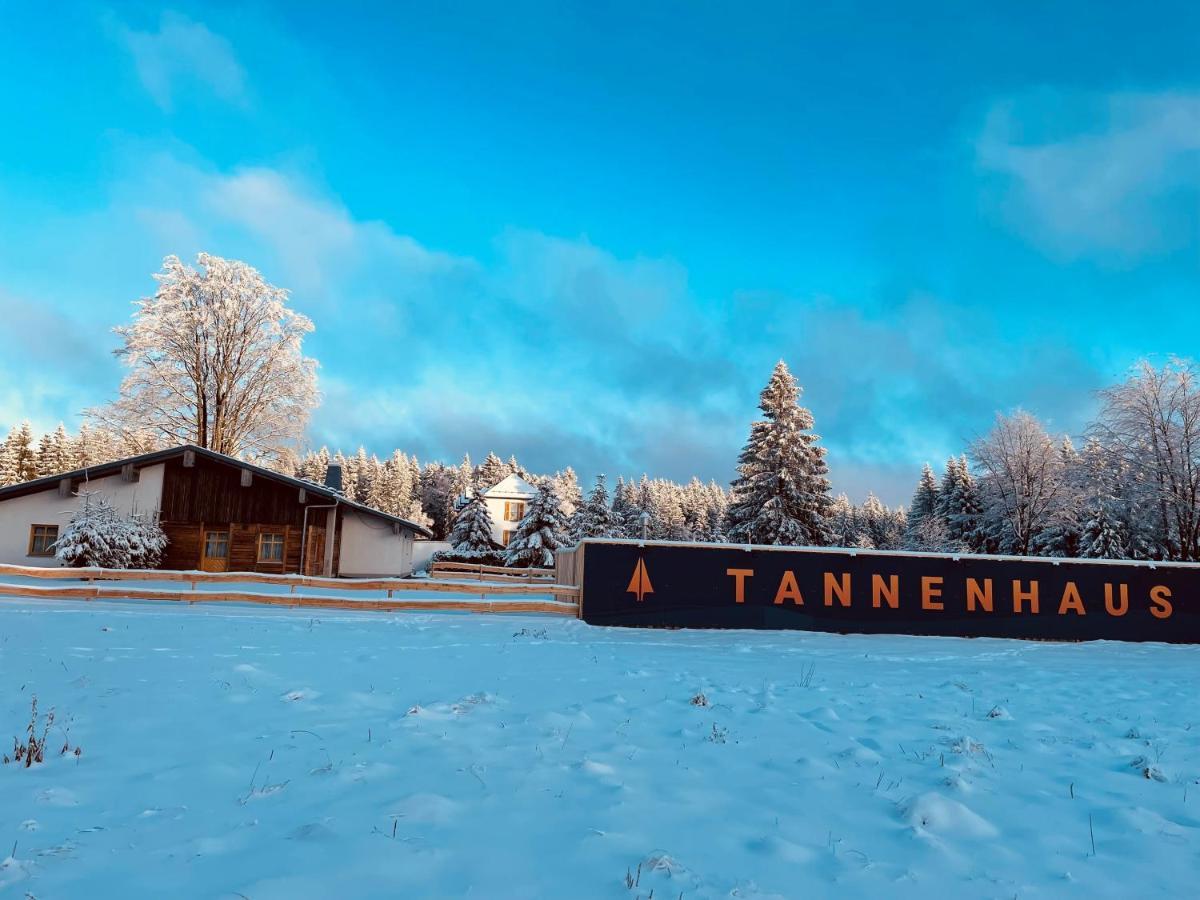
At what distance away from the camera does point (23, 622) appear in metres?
12.1

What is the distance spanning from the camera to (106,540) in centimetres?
2391

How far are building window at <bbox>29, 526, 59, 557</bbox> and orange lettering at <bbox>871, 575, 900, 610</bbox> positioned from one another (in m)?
29.7

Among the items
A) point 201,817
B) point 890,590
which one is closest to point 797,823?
point 201,817

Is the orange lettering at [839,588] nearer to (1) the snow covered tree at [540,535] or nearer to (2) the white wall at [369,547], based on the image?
(2) the white wall at [369,547]

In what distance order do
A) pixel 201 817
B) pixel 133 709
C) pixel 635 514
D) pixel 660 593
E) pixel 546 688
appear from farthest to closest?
pixel 635 514
pixel 660 593
pixel 546 688
pixel 133 709
pixel 201 817

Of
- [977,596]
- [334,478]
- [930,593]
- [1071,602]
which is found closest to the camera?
[930,593]

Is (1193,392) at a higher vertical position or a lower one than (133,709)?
higher

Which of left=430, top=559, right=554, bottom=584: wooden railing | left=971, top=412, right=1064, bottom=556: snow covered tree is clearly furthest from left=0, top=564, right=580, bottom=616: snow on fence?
left=971, top=412, right=1064, bottom=556: snow covered tree

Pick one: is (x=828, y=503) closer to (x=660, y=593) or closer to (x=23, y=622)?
(x=660, y=593)

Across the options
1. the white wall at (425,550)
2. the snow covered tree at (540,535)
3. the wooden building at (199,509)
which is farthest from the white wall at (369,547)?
the white wall at (425,550)

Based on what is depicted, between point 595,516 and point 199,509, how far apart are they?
107 feet

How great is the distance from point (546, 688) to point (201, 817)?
4.48m

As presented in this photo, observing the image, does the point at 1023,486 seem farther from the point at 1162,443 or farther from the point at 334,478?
the point at 334,478

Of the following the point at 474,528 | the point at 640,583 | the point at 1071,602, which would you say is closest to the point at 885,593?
the point at 1071,602
